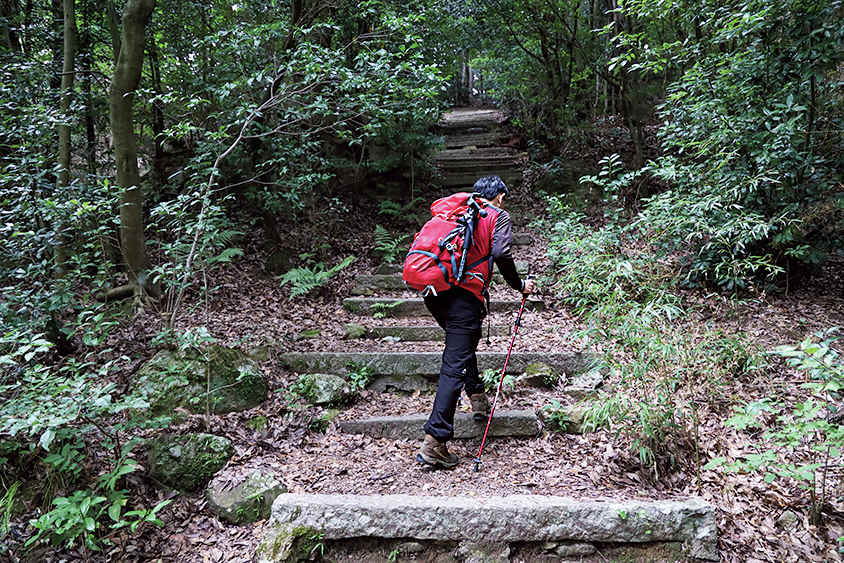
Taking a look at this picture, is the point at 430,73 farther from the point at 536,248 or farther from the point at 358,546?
the point at 358,546

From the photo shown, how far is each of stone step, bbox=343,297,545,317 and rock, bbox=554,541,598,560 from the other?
343cm

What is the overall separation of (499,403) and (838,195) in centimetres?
420

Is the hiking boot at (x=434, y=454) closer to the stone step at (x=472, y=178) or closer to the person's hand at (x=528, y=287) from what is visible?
the person's hand at (x=528, y=287)

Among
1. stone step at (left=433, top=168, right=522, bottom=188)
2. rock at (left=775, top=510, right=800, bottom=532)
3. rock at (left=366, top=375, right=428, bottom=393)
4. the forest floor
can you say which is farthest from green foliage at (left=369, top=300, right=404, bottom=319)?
stone step at (left=433, top=168, right=522, bottom=188)

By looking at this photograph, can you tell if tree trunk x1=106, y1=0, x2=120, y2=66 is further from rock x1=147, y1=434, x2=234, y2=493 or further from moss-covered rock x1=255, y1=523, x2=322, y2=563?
moss-covered rock x1=255, y1=523, x2=322, y2=563

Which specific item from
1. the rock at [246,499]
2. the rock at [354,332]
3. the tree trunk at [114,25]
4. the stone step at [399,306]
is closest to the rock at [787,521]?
the rock at [246,499]

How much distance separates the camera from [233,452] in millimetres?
3559

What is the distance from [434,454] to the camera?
134 inches

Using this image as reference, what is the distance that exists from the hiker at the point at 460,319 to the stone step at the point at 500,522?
55 centimetres

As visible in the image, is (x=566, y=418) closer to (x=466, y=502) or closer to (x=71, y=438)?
(x=466, y=502)

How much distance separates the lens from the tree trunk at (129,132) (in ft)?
15.8

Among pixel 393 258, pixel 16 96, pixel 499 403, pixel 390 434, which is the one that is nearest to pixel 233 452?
pixel 390 434

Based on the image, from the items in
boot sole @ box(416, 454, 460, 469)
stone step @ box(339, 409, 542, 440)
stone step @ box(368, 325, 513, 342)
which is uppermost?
stone step @ box(368, 325, 513, 342)

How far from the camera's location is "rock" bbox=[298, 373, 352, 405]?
14.1 feet
